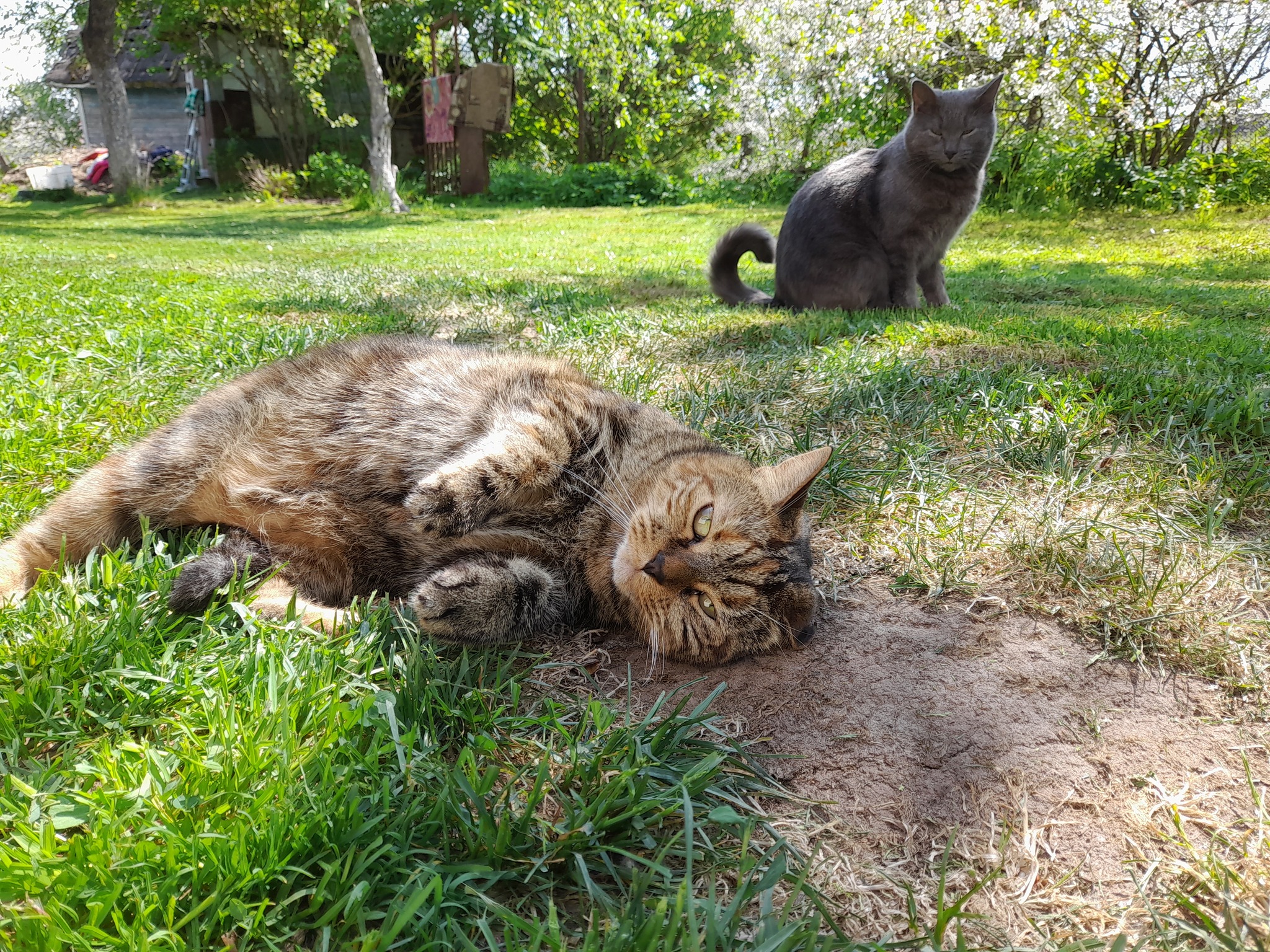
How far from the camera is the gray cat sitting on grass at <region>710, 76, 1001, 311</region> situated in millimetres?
5922

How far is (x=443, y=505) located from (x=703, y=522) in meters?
0.82

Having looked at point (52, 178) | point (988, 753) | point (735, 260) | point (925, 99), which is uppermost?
point (52, 178)

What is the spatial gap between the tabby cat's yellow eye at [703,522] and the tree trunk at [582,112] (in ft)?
74.4

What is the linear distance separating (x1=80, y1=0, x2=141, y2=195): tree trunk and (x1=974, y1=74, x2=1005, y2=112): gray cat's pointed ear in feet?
63.8

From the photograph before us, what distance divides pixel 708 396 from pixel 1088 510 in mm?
1689

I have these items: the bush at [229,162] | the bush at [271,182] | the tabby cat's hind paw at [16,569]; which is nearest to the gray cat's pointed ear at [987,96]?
the tabby cat's hind paw at [16,569]

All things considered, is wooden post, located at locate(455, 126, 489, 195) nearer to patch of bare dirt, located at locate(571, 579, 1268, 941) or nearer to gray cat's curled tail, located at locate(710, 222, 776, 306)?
gray cat's curled tail, located at locate(710, 222, 776, 306)

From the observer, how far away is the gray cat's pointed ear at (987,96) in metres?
5.92

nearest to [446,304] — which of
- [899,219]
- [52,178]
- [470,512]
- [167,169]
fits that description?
[899,219]

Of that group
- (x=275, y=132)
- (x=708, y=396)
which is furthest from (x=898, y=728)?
(x=275, y=132)

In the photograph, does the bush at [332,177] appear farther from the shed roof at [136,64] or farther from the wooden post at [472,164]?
the shed roof at [136,64]

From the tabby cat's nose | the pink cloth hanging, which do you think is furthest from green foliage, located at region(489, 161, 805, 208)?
the tabby cat's nose

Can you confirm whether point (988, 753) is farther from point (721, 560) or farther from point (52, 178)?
point (52, 178)

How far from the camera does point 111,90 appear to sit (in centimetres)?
1711
